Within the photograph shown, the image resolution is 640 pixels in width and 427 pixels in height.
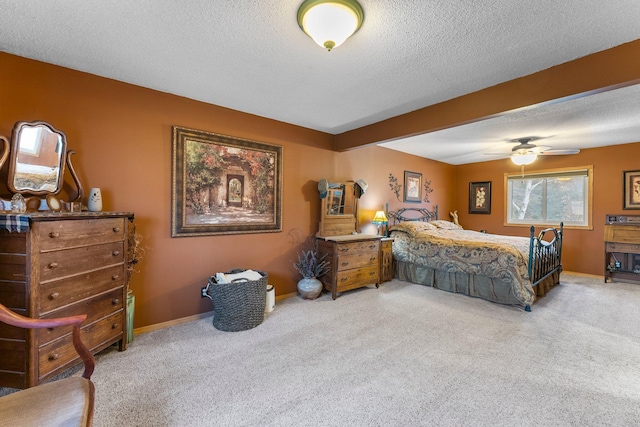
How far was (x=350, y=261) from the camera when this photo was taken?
3816 mm

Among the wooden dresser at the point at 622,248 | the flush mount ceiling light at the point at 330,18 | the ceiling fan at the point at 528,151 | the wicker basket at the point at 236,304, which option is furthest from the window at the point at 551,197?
the wicker basket at the point at 236,304

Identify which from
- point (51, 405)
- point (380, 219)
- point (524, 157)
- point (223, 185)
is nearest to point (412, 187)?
point (380, 219)

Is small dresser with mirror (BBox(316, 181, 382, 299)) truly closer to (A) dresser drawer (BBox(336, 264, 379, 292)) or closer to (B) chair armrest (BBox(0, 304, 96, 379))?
(A) dresser drawer (BBox(336, 264, 379, 292))

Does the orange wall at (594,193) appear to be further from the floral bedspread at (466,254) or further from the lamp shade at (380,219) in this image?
the lamp shade at (380,219)

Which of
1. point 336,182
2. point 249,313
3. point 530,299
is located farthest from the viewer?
point 336,182

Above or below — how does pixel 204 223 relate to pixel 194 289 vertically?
above

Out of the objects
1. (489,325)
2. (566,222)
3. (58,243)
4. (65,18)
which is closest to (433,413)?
(489,325)

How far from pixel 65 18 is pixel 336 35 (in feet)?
5.58

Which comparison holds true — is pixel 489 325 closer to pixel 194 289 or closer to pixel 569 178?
pixel 194 289

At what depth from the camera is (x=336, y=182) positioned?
412cm

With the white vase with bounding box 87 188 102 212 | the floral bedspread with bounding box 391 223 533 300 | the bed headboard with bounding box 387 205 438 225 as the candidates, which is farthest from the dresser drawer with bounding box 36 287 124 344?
the bed headboard with bounding box 387 205 438 225

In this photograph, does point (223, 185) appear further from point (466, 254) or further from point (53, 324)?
point (466, 254)

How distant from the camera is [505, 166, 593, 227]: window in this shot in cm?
510

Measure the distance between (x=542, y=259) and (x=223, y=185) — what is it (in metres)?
4.45
